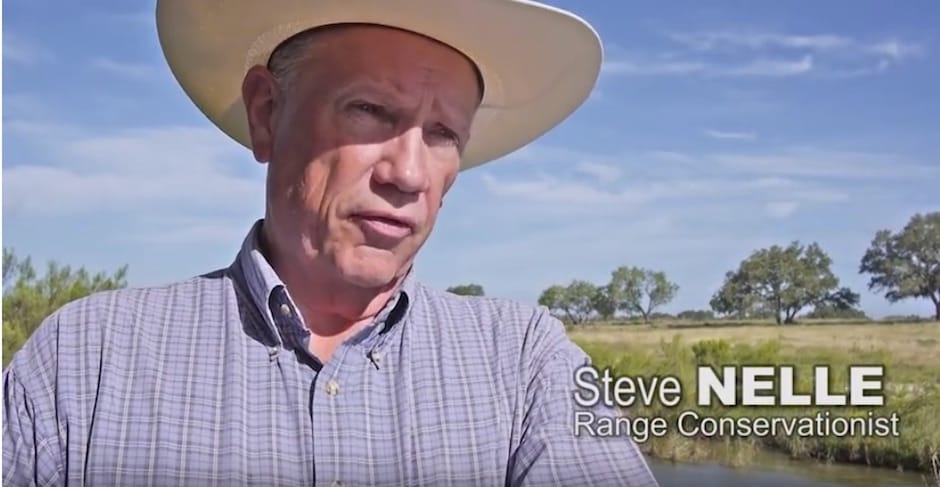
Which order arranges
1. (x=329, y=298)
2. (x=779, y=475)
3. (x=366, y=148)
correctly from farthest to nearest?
(x=779, y=475)
(x=329, y=298)
(x=366, y=148)

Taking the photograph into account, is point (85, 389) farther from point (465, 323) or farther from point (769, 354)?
point (769, 354)

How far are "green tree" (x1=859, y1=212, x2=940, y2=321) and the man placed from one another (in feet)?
1.74

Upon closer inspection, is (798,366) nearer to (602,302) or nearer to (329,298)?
(602,302)

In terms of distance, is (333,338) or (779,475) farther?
(779,475)

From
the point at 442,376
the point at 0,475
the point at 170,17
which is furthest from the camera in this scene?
the point at 170,17

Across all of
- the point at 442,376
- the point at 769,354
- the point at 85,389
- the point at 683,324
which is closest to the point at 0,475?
the point at 85,389

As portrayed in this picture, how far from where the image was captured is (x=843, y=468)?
138 centimetres

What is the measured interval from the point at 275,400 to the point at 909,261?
40.8 inches

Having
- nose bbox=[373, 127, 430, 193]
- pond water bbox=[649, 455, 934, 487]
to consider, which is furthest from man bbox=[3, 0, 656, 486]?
pond water bbox=[649, 455, 934, 487]

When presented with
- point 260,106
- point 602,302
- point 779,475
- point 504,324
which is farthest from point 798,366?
point 260,106

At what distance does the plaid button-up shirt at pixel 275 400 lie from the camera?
1.11 metres

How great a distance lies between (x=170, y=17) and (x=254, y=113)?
0.21m

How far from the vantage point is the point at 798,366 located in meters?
1.44

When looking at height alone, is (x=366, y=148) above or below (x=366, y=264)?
above
